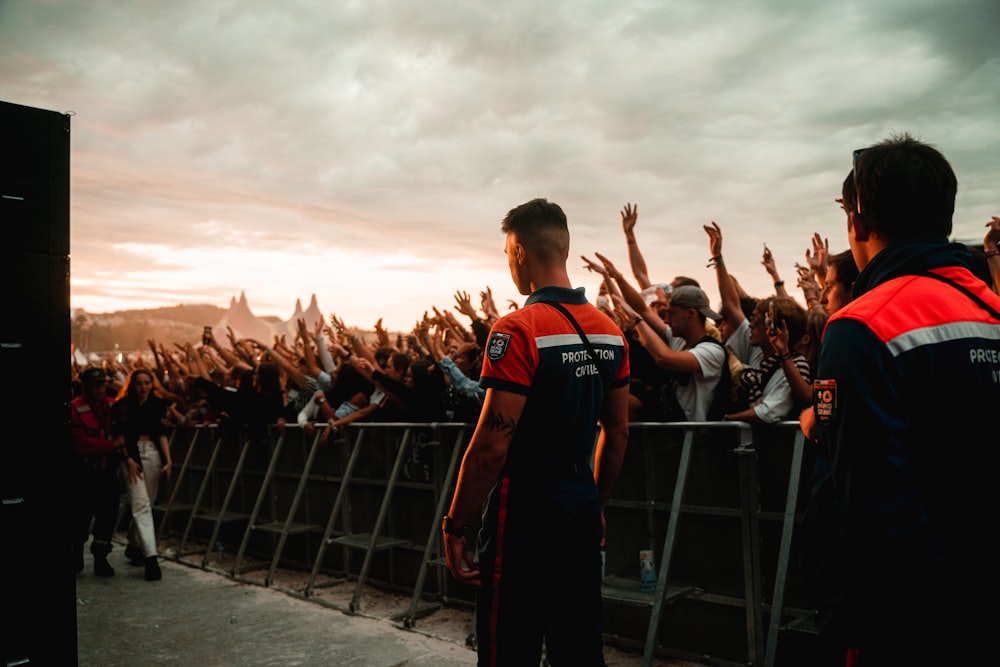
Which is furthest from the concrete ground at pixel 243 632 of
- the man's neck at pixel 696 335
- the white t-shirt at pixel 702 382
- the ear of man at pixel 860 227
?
the ear of man at pixel 860 227

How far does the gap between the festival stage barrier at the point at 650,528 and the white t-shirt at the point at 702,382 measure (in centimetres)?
25

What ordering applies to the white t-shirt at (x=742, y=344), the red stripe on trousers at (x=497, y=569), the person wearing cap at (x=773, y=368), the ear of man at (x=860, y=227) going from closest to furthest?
the ear of man at (x=860, y=227) < the red stripe on trousers at (x=497, y=569) < the person wearing cap at (x=773, y=368) < the white t-shirt at (x=742, y=344)

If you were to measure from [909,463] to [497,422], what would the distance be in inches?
62.1

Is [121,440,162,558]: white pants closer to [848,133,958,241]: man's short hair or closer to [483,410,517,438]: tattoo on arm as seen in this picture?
[483,410,517,438]: tattoo on arm

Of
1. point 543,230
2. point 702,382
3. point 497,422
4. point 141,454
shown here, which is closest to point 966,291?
point 497,422

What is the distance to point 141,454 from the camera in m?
9.90

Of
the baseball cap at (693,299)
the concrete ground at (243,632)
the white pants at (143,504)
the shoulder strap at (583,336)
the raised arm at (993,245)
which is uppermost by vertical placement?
the raised arm at (993,245)

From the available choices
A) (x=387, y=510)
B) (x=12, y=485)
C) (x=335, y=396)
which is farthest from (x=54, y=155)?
(x=335, y=396)

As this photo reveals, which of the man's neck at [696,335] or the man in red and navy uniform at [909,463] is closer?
the man in red and navy uniform at [909,463]

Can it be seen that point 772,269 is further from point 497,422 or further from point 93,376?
point 93,376

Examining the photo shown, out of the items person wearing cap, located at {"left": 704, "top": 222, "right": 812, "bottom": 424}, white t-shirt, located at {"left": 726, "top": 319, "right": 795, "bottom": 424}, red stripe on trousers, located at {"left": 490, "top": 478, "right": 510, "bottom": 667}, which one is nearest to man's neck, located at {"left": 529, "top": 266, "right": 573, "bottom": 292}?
red stripe on trousers, located at {"left": 490, "top": 478, "right": 510, "bottom": 667}

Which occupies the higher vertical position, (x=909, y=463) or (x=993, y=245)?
(x=993, y=245)

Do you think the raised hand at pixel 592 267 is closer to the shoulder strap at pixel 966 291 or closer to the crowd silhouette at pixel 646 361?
the crowd silhouette at pixel 646 361

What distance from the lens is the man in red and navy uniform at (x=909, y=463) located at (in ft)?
5.82
